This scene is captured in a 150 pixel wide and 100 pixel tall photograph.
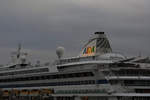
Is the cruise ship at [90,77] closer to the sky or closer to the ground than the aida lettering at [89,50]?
closer to the ground

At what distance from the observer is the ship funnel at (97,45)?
49.2 meters

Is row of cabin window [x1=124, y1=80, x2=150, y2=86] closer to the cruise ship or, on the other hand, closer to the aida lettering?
the cruise ship

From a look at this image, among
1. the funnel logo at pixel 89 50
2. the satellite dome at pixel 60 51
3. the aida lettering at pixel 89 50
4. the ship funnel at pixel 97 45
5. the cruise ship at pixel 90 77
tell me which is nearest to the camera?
the cruise ship at pixel 90 77

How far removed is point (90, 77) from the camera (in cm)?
4581

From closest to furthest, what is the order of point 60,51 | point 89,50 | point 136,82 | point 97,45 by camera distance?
point 136,82
point 97,45
point 89,50
point 60,51

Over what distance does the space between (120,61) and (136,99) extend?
6.02 m

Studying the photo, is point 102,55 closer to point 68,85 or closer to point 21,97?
point 68,85

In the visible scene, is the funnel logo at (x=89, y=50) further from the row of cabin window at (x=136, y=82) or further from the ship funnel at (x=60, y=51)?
the ship funnel at (x=60, y=51)

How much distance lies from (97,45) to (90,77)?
259 inches

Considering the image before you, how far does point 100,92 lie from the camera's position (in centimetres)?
4344

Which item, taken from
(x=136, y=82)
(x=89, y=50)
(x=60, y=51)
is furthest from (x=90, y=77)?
(x=60, y=51)

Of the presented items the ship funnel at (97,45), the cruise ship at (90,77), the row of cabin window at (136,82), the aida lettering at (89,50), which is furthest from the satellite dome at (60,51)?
the row of cabin window at (136,82)

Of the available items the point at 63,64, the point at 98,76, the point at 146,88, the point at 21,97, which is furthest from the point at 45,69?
the point at 146,88

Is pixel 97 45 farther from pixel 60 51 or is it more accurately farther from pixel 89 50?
pixel 60 51
